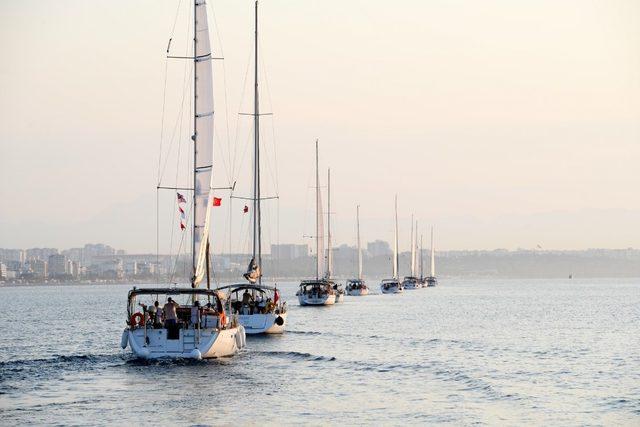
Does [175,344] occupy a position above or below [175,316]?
below

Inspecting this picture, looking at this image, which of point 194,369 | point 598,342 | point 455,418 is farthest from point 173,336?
point 598,342

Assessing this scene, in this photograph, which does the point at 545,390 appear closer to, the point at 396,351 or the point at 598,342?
the point at 396,351

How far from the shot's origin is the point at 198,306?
47.7 metres

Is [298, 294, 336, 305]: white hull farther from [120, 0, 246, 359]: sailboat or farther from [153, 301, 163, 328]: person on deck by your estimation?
[153, 301, 163, 328]: person on deck

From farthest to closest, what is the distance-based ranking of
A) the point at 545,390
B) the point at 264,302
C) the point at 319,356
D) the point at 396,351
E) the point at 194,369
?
the point at 264,302 < the point at 396,351 < the point at 319,356 < the point at 194,369 < the point at 545,390

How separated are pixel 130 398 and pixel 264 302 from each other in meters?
28.5

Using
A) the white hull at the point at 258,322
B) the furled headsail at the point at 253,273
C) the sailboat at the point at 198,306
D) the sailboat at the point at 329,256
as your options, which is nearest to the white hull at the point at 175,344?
the sailboat at the point at 198,306

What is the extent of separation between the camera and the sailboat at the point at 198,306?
151 ft

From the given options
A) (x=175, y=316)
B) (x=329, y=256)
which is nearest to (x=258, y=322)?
(x=175, y=316)

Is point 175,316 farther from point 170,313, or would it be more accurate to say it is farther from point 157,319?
point 157,319

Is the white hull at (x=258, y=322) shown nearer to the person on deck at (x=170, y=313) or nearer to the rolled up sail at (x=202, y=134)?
the rolled up sail at (x=202, y=134)

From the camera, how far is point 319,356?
53969 mm

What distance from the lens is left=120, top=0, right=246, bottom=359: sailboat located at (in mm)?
46125

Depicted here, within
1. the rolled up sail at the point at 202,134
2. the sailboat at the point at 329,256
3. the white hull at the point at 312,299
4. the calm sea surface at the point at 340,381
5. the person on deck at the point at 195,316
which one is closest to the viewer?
the calm sea surface at the point at 340,381
